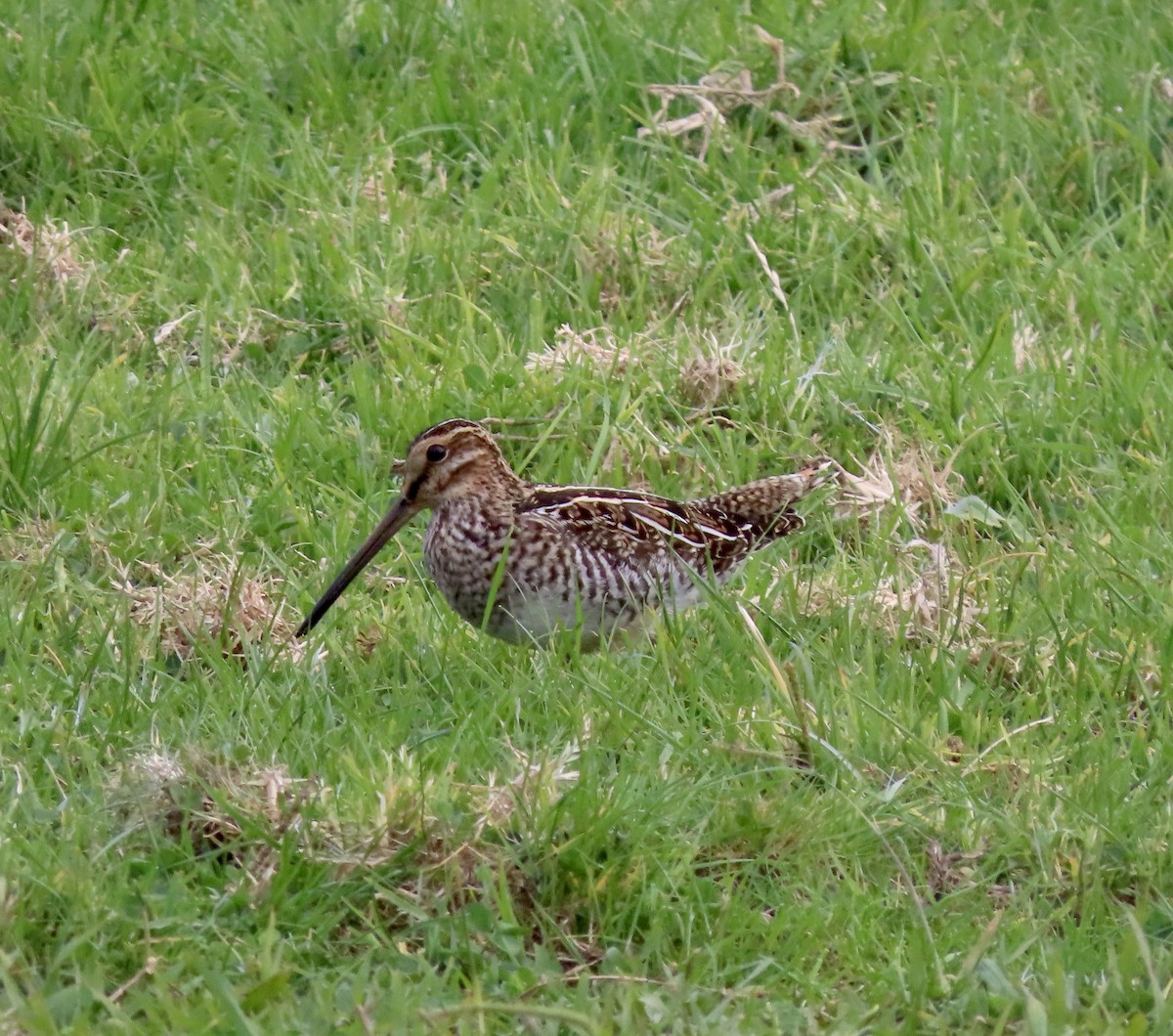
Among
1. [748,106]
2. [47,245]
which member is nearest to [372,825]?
[47,245]

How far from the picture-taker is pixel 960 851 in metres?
4.27

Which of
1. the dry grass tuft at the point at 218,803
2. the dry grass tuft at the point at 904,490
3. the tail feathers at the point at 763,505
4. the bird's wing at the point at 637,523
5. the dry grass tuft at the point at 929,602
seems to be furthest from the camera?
the dry grass tuft at the point at 904,490

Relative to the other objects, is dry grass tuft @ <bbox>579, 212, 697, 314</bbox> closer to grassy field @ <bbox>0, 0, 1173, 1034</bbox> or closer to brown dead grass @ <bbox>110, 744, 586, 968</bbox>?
grassy field @ <bbox>0, 0, 1173, 1034</bbox>

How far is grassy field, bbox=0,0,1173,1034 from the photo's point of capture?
3867mm

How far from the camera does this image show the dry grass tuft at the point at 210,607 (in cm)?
500

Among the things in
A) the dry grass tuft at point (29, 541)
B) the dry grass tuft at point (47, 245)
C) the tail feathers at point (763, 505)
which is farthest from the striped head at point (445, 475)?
the dry grass tuft at point (47, 245)

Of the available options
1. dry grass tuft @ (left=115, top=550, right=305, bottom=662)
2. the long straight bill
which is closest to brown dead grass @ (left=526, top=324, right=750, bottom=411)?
the long straight bill

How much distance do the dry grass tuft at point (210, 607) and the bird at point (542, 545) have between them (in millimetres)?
119

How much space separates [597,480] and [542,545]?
3.10ft

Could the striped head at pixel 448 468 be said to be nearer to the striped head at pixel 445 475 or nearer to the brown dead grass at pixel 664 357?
the striped head at pixel 445 475

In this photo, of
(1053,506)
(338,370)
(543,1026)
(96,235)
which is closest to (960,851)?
(543,1026)

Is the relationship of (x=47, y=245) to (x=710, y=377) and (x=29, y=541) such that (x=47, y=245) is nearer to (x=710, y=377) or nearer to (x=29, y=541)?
(x=29, y=541)

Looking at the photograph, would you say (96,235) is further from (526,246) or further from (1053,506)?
(1053,506)

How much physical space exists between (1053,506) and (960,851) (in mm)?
1860
